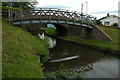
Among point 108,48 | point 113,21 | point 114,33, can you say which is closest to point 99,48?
point 108,48

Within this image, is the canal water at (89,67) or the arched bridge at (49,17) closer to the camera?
the canal water at (89,67)

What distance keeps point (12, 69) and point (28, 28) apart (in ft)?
63.3

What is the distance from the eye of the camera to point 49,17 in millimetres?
25062

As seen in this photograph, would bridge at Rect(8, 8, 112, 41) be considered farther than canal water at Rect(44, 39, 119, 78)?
Yes

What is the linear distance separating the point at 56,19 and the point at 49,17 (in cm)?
164

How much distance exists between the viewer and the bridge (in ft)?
76.0

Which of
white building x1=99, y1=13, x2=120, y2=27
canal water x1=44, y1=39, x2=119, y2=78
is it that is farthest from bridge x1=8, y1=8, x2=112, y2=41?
white building x1=99, y1=13, x2=120, y2=27

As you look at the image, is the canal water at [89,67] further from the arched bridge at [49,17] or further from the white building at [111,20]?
the white building at [111,20]

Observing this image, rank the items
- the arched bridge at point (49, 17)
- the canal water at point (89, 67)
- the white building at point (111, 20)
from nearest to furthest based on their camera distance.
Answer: the canal water at point (89, 67)
the arched bridge at point (49, 17)
the white building at point (111, 20)

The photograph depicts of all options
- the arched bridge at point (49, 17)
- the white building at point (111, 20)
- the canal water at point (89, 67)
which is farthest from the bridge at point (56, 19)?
the white building at point (111, 20)

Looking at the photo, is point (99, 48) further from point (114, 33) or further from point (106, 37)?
point (114, 33)

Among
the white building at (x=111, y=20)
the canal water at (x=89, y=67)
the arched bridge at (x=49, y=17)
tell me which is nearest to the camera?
the canal water at (x=89, y=67)

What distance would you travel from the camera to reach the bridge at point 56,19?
76.0 feet

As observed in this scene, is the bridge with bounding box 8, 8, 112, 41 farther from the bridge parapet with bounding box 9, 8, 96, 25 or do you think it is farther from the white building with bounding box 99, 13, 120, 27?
the white building with bounding box 99, 13, 120, 27
